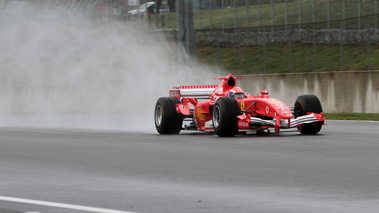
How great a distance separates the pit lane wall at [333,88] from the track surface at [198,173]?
950 cm

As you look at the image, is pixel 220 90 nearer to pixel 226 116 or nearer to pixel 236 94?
pixel 236 94

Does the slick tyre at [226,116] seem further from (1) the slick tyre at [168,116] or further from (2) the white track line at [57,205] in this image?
(2) the white track line at [57,205]

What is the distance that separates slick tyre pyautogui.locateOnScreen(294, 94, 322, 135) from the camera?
613 inches

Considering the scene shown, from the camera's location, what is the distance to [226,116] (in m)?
14.8

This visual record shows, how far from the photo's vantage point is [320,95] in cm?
2612

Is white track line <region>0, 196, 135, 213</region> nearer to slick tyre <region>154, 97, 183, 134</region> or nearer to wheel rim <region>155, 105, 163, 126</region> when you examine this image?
slick tyre <region>154, 97, 183, 134</region>

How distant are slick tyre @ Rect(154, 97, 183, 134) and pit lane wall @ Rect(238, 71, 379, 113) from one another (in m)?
9.38

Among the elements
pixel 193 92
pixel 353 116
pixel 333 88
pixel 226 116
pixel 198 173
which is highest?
pixel 193 92

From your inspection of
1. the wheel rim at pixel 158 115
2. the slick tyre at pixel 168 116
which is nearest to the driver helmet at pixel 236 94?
the slick tyre at pixel 168 116

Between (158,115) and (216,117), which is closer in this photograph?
(216,117)

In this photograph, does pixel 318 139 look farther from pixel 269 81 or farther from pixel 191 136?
pixel 269 81

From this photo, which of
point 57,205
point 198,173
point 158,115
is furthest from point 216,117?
point 57,205

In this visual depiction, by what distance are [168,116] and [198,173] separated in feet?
23.8

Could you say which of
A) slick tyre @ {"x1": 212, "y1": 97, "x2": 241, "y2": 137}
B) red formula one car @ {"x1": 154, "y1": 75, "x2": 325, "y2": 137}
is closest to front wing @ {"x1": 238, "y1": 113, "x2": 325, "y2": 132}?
red formula one car @ {"x1": 154, "y1": 75, "x2": 325, "y2": 137}
